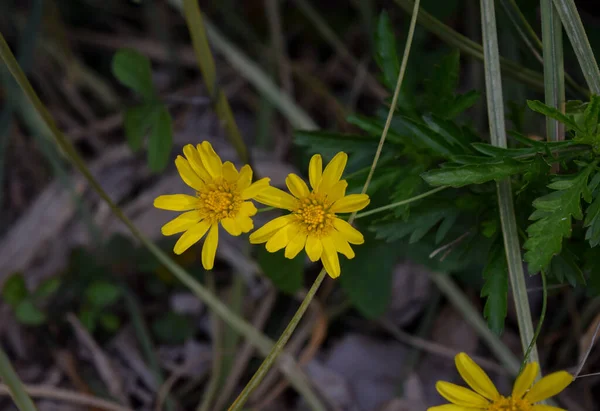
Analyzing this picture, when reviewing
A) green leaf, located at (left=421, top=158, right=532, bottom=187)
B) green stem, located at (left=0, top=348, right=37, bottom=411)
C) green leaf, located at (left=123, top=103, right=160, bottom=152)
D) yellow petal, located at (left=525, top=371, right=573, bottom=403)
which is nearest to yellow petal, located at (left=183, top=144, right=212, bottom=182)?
green leaf, located at (left=123, top=103, right=160, bottom=152)

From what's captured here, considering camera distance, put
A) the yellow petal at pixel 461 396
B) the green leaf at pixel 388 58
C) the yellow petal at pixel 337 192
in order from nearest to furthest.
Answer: the yellow petal at pixel 461 396, the yellow petal at pixel 337 192, the green leaf at pixel 388 58

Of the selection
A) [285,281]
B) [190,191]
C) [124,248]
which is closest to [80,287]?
[124,248]

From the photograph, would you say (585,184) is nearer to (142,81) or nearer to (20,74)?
(142,81)

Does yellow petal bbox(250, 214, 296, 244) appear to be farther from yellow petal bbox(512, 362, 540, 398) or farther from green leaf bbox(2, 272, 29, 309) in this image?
green leaf bbox(2, 272, 29, 309)

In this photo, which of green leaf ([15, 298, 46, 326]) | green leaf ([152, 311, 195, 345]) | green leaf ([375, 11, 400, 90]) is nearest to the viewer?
green leaf ([375, 11, 400, 90])

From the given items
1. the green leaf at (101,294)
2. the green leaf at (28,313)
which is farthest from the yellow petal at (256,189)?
the green leaf at (28,313)

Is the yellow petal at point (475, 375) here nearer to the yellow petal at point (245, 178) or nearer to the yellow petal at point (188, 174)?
the yellow petal at point (245, 178)
